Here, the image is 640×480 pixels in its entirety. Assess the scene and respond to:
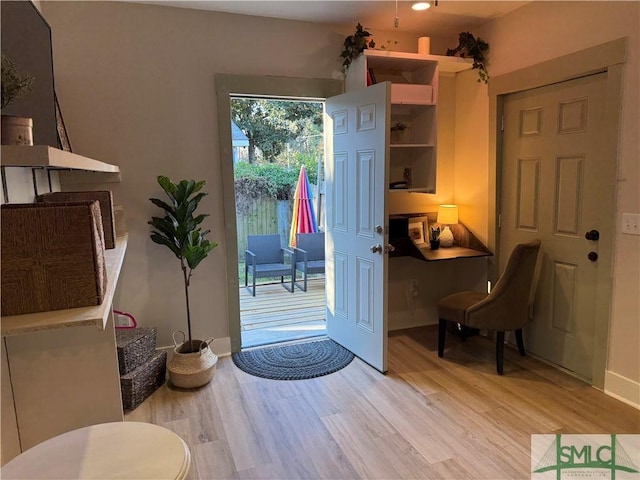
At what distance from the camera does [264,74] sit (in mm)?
3234

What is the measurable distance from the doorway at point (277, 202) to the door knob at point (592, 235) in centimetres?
217

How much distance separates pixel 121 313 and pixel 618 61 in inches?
134

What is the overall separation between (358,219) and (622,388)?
1913mm

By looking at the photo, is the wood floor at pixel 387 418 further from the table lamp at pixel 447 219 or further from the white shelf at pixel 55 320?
the white shelf at pixel 55 320

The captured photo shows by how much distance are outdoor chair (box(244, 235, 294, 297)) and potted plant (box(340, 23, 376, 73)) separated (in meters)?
2.69

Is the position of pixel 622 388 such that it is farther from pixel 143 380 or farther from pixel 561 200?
pixel 143 380

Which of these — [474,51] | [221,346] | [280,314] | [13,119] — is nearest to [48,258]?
[13,119]

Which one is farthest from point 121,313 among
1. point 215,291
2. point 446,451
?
point 446,451

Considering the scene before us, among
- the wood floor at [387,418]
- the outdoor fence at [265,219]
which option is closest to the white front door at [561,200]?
the wood floor at [387,418]

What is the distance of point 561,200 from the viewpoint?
9.75 feet

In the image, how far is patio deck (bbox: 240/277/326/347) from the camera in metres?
3.88

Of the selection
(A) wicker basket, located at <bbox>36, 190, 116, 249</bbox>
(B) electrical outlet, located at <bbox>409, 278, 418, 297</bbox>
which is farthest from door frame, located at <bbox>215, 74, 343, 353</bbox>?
Result: (B) electrical outlet, located at <bbox>409, 278, 418, 297</bbox>

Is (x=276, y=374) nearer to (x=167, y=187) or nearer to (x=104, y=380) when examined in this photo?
(x=167, y=187)

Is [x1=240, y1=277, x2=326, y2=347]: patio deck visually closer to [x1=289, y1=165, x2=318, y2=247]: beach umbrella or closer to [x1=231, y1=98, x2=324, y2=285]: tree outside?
[x1=289, y1=165, x2=318, y2=247]: beach umbrella
